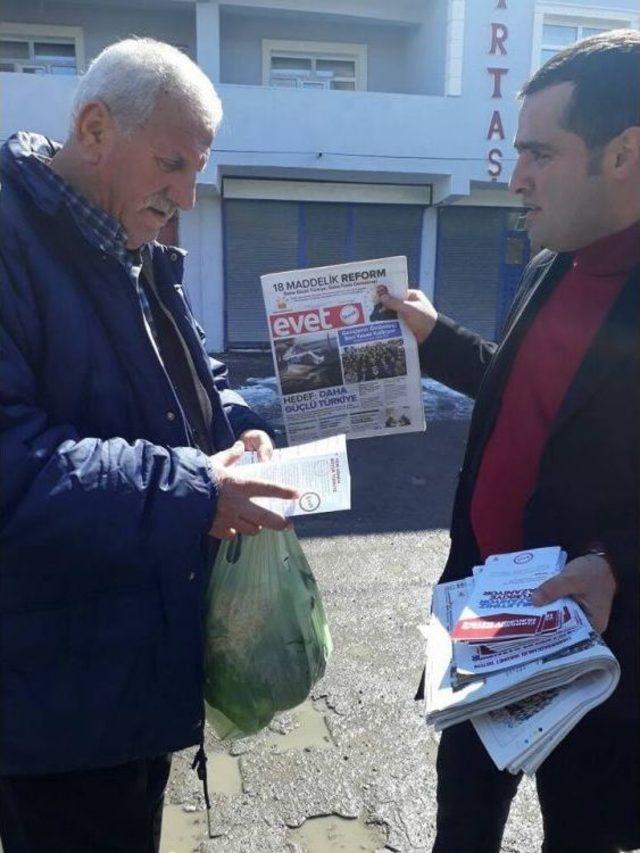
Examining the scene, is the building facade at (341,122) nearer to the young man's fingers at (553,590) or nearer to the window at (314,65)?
the window at (314,65)

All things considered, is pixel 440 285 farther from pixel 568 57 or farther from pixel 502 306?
pixel 568 57

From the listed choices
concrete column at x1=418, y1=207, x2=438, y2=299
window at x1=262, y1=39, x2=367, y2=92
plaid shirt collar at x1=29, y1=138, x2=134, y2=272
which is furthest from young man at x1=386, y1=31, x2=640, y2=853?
window at x1=262, y1=39, x2=367, y2=92

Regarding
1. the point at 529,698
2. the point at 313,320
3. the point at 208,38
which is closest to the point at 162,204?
the point at 313,320

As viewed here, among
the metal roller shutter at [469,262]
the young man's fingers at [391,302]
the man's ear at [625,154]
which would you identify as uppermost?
the man's ear at [625,154]

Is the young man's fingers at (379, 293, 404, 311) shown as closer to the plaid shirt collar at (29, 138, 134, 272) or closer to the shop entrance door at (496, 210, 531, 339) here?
the plaid shirt collar at (29, 138, 134, 272)

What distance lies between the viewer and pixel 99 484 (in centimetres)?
124

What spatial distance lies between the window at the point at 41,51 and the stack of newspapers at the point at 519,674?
13.5 metres

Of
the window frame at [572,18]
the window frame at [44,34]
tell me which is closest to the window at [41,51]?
the window frame at [44,34]

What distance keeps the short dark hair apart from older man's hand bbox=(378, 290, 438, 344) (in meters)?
0.63

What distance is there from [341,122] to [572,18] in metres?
4.80

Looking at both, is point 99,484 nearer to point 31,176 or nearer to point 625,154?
point 31,176

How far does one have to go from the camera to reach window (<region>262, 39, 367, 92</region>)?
1267cm

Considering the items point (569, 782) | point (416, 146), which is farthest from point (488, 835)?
point (416, 146)

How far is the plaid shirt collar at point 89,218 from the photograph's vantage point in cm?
137
